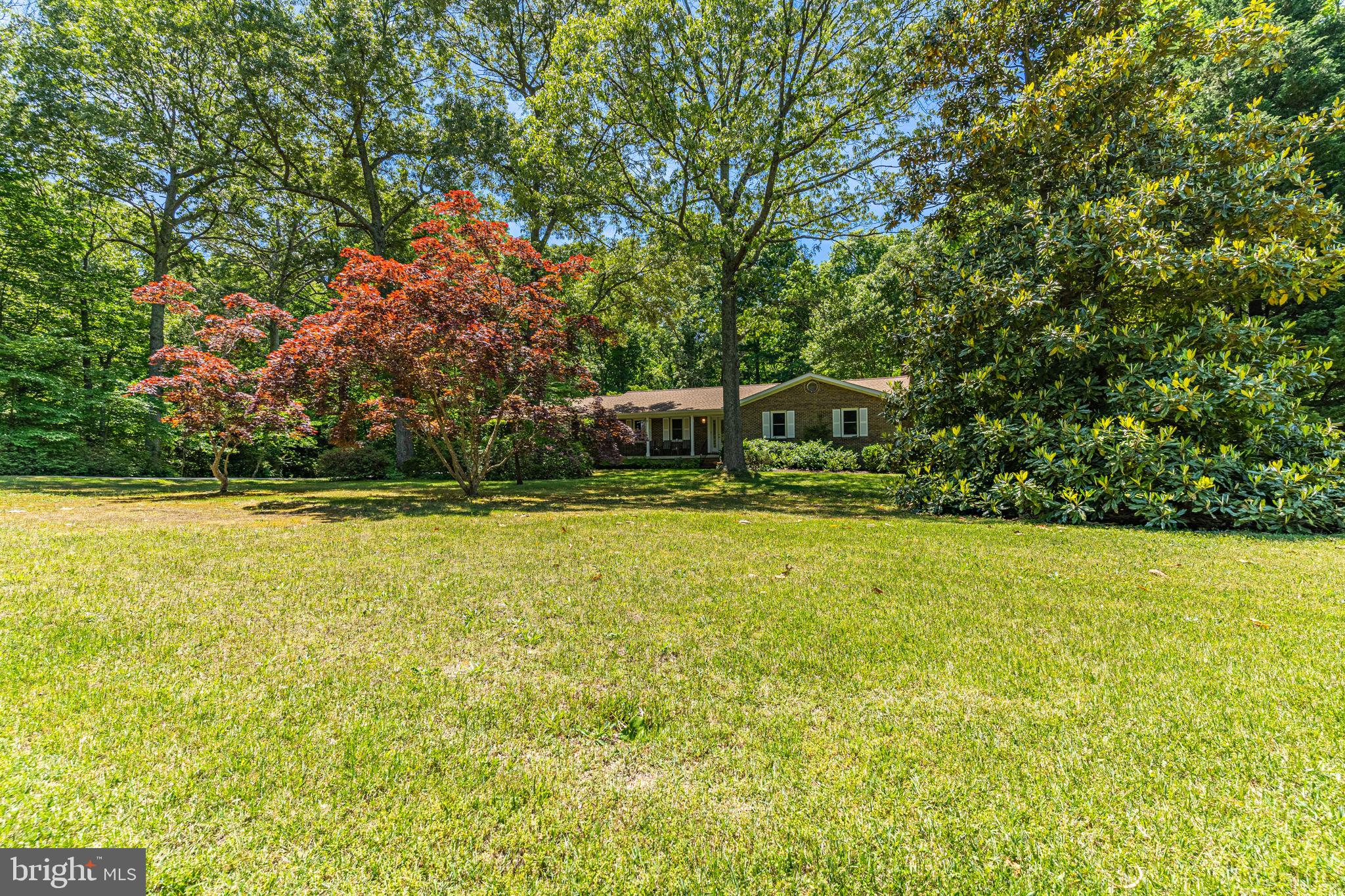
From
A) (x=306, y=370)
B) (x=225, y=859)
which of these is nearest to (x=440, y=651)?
(x=225, y=859)

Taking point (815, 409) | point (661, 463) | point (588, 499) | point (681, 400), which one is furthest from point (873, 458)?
point (588, 499)

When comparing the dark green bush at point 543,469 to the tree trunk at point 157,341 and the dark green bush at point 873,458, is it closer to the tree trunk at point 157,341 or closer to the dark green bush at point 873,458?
the tree trunk at point 157,341

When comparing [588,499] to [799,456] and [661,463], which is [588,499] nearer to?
[799,456]

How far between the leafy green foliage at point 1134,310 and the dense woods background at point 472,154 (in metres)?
0.83

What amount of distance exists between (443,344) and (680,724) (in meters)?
8.55

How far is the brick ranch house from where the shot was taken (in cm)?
2314

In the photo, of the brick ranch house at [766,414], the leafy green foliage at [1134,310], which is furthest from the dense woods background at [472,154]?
the brick ranch house at [766,414]

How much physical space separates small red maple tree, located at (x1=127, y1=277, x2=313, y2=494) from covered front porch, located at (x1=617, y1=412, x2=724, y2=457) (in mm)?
16764

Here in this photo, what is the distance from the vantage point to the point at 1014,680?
2613 millimetres

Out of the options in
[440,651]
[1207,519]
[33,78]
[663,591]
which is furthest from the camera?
[33,78]

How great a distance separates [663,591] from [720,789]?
2268mm

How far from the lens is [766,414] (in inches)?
993

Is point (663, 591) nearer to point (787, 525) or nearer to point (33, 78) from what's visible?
point (787, 525)

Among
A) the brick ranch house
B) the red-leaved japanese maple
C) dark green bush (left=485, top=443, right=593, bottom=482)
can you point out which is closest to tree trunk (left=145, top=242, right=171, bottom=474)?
dark green bush (left=485, top=443, right=593, bottom=482)
